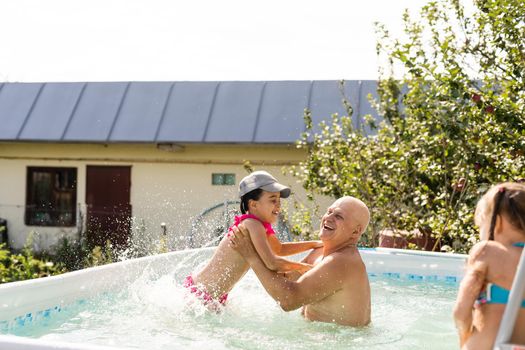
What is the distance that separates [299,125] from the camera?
1297cm

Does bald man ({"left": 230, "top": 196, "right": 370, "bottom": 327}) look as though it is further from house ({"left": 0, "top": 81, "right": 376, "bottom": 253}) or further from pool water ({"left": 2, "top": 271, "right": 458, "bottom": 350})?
house ({"left": 0, "top": 81, "right": 376, "bottom": 253})

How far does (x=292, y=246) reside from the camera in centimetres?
467

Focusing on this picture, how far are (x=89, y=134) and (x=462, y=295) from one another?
11.9m

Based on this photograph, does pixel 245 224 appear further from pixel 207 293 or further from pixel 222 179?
pixel 222 179

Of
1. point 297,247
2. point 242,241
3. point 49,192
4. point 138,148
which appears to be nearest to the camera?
point 242,241

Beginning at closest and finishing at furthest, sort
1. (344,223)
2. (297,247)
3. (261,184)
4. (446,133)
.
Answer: (344,223)
(261,184)
(297,247)
(446,133)

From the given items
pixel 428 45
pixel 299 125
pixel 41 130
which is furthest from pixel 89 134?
pixel 428 45

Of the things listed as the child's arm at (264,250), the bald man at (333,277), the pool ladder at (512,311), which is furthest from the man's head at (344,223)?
the pool ladder at (512,311)

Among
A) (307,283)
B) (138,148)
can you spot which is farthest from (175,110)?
(307,283)

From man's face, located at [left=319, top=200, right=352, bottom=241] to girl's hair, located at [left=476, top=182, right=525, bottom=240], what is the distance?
4.79ft

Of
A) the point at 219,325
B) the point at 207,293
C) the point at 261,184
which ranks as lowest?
the point at 219,325

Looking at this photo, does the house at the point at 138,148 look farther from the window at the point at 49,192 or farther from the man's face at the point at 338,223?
the man's face at the point at 338,223

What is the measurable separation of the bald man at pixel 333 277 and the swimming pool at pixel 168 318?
10 centimetres

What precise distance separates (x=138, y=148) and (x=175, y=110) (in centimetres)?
107
